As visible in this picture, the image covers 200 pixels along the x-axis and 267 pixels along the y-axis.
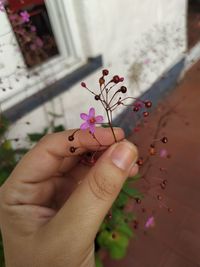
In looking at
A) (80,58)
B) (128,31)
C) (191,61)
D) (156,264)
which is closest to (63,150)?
(156,264)

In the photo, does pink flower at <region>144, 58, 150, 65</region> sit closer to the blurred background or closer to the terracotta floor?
the blurred background

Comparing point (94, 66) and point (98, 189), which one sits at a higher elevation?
point (98, 189)

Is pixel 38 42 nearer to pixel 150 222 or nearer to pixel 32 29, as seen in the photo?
pixel 32 29

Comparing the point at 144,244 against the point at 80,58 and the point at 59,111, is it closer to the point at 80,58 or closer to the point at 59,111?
the point at 59,111

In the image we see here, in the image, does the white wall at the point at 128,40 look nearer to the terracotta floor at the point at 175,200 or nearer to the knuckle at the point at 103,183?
the terracotta floor at the point at 175,200

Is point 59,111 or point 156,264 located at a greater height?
point 59,111

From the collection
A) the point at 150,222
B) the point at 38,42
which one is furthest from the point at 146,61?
the point at 150,222
